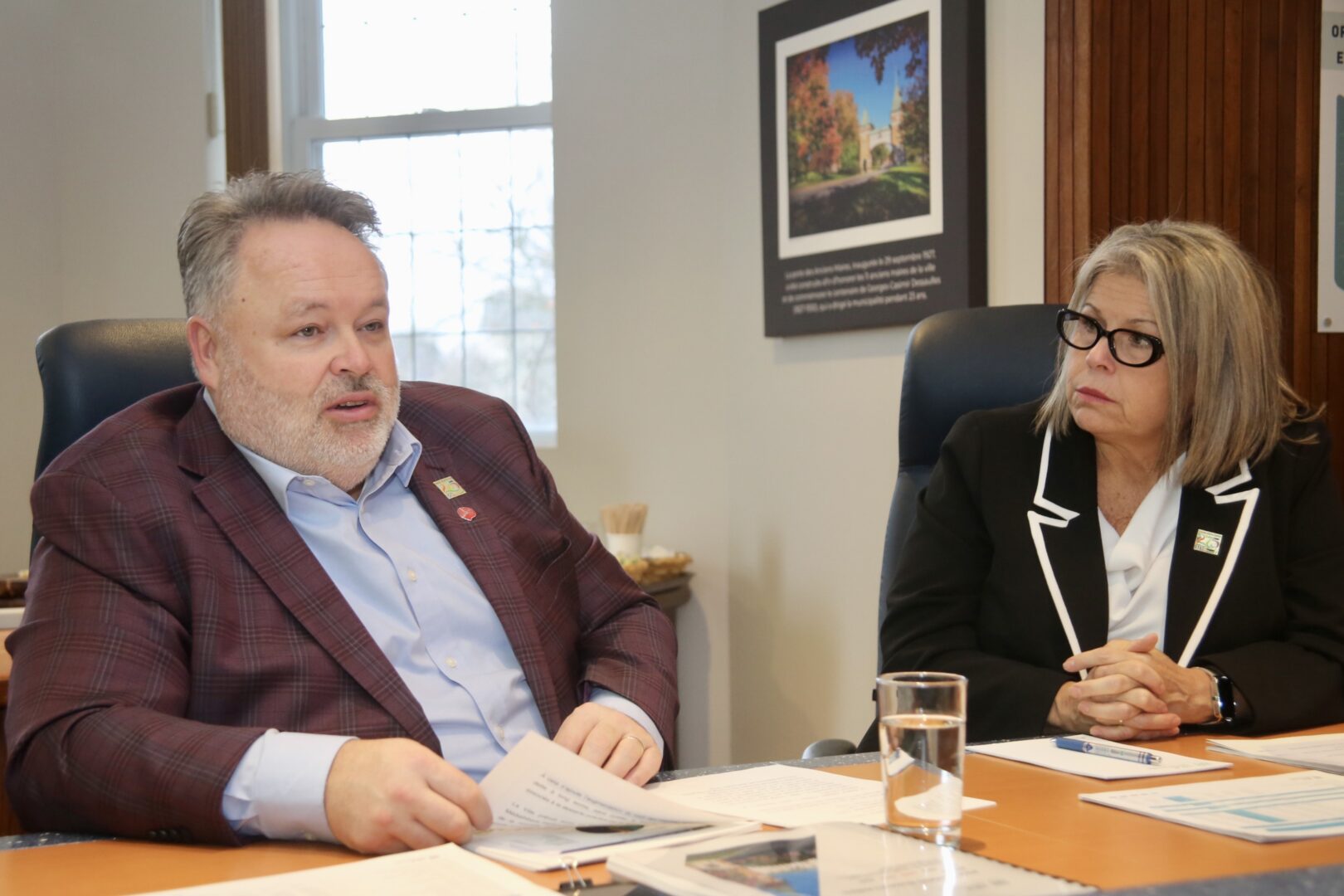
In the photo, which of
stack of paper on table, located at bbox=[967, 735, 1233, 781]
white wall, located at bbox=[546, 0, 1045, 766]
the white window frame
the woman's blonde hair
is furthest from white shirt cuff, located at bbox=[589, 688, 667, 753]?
the white window frame

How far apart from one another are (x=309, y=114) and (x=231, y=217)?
273 centimetres

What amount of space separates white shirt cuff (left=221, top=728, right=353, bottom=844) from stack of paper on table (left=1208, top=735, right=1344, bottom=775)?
92 centimetres

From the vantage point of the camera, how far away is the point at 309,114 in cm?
416

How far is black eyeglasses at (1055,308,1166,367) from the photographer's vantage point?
1.96m

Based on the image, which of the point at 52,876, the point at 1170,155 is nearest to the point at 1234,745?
the point at 52,876

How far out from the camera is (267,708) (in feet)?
4.48

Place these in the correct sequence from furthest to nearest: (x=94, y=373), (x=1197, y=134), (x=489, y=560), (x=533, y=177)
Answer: (x=533, y=177), (x=1197, y=134), (x=94, y=373), (x=489, y=560)

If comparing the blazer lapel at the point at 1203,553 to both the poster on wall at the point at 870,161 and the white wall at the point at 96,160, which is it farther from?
the white wall at the point at 96,160

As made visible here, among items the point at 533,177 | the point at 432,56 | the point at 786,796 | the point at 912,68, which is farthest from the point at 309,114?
the point at 786,796

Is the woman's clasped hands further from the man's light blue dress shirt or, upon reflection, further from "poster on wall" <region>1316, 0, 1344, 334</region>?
"poster on wall" <region>1316, 0, 1344, 334</region>

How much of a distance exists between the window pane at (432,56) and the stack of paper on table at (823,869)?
10.8ft

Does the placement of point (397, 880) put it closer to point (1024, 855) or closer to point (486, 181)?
point (1024, 855)

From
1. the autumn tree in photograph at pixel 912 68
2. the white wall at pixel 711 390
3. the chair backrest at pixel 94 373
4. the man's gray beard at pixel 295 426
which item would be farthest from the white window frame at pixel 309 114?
the man's gray beard at pixel 295 426

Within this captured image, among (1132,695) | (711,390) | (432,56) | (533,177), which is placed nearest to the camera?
(1132,695)
